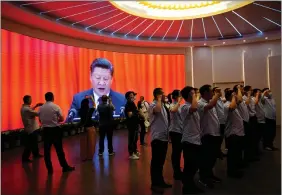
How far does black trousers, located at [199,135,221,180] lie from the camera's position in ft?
12.9

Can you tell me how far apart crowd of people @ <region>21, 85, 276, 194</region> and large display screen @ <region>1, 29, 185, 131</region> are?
210 centimetres

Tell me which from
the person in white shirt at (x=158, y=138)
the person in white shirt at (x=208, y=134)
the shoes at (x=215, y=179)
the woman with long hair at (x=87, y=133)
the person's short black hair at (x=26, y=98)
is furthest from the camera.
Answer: the person's short black hair at (x=26, y=98)

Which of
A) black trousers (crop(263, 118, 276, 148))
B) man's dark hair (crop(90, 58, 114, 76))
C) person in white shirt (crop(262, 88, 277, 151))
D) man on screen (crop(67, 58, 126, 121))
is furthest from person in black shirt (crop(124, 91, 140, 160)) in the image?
man's dark hair (crop(90, 58, 114, 76))

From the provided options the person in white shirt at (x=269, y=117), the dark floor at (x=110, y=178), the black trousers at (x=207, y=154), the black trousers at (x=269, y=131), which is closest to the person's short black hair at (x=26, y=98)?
the dark floor at (x=110, y=178)

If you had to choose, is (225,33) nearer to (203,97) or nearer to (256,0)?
(256,0)

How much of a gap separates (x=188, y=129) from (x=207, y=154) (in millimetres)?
684

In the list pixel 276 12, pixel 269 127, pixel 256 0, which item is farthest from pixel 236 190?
pixel 276 12

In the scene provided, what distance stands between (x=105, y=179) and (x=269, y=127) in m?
4.20

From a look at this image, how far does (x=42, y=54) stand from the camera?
27.9ft

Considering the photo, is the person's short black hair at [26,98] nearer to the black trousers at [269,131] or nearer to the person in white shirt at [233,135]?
the person in white shirt at [233,135]

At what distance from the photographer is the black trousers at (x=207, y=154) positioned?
394 centimetres

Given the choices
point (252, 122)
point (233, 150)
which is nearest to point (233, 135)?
point (233, 150)

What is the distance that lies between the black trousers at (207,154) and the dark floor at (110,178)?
26 centimetres

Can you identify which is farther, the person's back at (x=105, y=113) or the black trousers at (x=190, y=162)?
the person's back at (x=105, y=113)
